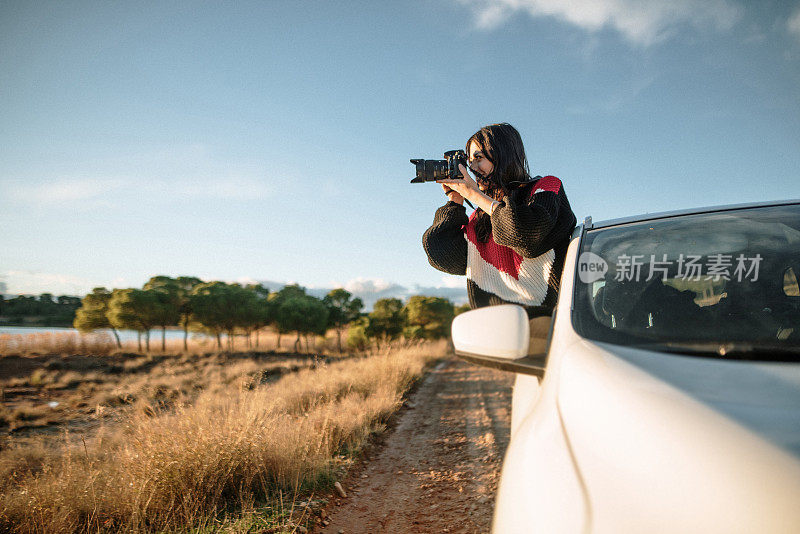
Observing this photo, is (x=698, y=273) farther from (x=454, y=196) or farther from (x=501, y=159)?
(x=454, y=196)

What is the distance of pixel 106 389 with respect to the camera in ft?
58.9

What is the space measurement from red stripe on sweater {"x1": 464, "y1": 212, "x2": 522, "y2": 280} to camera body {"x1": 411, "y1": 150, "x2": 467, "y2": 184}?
33cm

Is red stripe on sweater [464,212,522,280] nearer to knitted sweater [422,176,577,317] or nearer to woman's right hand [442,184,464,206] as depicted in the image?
knitted sweater [422,176,577,317]

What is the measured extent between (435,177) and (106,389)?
2262cm

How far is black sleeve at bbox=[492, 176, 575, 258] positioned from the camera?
1.46 metres

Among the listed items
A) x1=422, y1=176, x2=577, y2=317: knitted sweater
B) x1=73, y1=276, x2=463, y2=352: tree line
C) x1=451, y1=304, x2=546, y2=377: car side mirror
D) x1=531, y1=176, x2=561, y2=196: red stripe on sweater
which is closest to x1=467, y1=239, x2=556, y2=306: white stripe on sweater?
x1=422, y1=176, x2=577, y2=317: knitted sweater

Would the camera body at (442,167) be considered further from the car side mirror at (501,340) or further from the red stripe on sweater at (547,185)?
the car side mirror at (501,340)

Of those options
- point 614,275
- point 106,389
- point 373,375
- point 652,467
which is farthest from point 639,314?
point 106,389

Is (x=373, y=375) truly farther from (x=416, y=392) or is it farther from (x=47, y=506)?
(x=47, y=506)

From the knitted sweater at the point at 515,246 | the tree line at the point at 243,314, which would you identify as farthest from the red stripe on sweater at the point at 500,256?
the tree line at the point at 243,314

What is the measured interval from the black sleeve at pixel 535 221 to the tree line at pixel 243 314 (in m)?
31.9

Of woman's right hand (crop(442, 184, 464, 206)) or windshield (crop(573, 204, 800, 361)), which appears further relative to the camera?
woman's right hand (crop(442, 184, 464, 206))

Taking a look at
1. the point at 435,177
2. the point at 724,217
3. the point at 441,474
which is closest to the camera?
the point at 724,217

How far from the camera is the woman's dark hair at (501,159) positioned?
6.08ft
